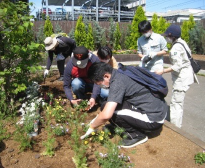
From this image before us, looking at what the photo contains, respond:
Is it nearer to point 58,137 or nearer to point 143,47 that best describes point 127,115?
point 58,137

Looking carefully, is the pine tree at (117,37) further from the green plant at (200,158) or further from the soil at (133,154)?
the green plant at (200,158)

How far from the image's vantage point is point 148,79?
8.00ft

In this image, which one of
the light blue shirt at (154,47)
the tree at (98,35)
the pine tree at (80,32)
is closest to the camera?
the light blue shirt at (154,47)

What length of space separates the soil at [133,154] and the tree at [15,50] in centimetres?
65

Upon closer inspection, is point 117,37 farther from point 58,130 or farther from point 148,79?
point 58,130

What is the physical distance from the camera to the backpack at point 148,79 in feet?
7.92

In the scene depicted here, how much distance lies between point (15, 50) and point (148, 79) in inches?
68.4

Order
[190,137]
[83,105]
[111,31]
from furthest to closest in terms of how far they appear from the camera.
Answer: [111,31] < [83,105] < [190,137]

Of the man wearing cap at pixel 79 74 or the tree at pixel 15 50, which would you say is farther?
the man wearing cap at pixel 79 74

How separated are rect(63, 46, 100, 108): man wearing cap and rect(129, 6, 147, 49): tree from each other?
9447 millimetres

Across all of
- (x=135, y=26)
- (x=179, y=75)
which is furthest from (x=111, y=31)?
(x=179, y=75)

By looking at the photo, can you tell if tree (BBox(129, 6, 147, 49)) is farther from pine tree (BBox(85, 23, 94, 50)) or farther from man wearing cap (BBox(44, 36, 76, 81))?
man wearing cap (BBox(44, 36, 76, 81))

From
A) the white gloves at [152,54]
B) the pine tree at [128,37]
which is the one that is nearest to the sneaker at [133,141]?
the white gloves at [152,54]

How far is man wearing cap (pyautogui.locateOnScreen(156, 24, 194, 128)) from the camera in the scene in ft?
10.1
